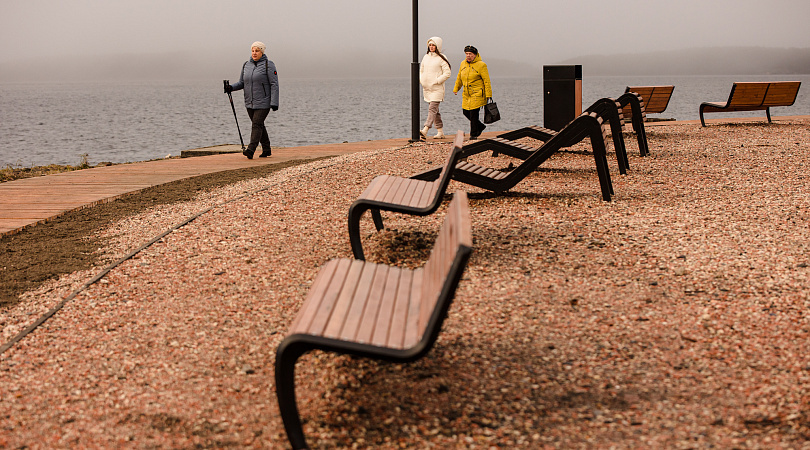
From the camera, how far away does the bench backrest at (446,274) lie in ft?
8.66

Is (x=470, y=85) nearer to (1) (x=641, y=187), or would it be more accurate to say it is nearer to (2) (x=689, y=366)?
(1) (x=641, y=187)

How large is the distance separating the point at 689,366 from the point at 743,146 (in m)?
8.83

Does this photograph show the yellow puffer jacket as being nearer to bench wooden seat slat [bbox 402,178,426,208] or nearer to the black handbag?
the black handbag

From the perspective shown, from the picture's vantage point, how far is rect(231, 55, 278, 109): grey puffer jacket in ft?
41.8

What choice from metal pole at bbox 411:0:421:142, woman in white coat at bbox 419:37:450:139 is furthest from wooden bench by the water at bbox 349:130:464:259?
metal pole at bbox 411:0:421:142

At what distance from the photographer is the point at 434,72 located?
1414cm

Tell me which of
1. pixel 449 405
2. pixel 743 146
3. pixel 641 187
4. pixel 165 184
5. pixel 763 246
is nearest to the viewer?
pixel 449 405

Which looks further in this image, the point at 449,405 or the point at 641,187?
the point at 641,187

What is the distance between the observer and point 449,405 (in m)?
3.29

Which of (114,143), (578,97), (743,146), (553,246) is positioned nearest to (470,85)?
(578,97)

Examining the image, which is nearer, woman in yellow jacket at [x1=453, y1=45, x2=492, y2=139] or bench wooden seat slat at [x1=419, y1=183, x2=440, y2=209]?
bench wooden seat slat at [x1=419, y1=183, x2=440, y2=209]

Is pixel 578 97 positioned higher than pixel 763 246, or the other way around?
pixel 578 97

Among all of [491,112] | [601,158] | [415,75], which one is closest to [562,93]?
[491,112]

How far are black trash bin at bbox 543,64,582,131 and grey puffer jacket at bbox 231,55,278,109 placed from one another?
4.86 metres
